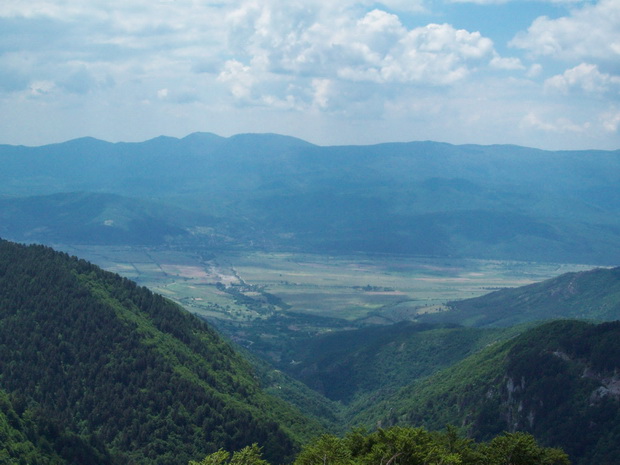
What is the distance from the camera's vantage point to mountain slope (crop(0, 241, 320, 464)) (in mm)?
94250

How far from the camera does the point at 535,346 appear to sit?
117 m

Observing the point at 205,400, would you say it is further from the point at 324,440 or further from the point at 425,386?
the point at 425,386

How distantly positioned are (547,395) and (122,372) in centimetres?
6054

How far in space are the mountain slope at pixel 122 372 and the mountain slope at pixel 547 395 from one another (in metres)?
25.6

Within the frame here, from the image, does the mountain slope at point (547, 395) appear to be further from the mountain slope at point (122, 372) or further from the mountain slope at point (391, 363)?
the mountain slope at point (391, 363)

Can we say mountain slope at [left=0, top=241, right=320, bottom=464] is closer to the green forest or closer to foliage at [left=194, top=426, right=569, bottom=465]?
the green forest

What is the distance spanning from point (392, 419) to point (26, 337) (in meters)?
63.4

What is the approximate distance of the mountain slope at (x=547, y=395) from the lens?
9362 centimetres

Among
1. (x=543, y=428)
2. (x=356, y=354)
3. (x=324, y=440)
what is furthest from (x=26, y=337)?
(x=356, y=354)

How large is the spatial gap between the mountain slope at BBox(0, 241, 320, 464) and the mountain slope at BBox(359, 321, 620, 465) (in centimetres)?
2558

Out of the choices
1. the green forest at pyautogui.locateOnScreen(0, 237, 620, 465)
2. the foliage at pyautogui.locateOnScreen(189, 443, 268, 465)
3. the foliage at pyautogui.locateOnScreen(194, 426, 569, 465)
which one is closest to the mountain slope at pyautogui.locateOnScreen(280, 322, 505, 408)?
the green forest at pyautogui.locateOnScreen(0, 237, 620, 465)

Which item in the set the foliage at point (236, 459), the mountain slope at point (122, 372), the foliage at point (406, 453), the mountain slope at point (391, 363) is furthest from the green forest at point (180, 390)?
the mountain slope at point (391, 363)

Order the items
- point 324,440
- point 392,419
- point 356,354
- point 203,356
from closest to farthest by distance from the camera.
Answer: point 324,440 < point 203,356 < point 392,419 < point 356,354

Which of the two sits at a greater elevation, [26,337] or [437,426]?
[26,337]
